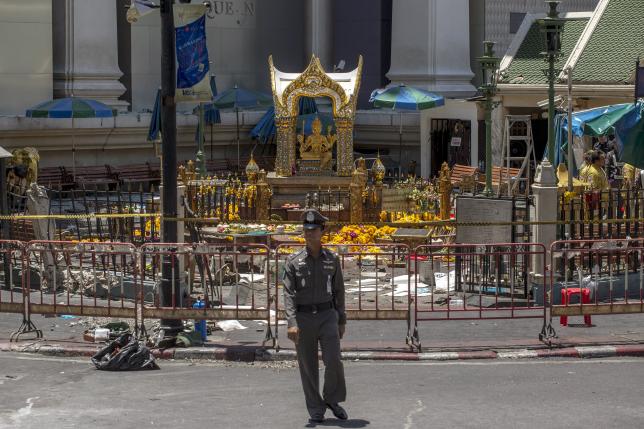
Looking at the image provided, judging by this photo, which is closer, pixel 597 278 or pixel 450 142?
pixel 597 278

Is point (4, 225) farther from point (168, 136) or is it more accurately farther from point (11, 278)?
point (168, 136)

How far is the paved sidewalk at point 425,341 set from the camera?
45.8ft

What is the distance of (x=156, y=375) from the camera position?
42.9 ft

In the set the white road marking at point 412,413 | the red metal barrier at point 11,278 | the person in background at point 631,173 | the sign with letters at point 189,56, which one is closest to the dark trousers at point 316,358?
the white road marking at point 412,413

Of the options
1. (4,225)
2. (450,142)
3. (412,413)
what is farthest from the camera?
(450,142)

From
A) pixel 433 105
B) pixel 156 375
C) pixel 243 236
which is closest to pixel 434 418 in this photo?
pixel 156 375

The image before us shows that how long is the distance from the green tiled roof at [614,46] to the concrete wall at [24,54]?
1223 cm

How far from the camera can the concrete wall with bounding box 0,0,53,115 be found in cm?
3167

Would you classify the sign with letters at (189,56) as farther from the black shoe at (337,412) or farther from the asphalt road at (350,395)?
the black shoe at (337,412)

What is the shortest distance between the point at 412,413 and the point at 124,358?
323 centimetres

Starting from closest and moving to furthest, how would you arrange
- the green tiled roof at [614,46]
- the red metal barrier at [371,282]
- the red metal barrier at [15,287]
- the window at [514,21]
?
1. the red metal barrier at [371,282]
2. the red metal barrier at [15,287]
3. the green tiled roof at [614,46]
4. the window at [514,21]

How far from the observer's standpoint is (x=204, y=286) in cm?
1477

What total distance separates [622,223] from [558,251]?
3291mm

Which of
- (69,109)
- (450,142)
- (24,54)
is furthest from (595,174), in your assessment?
(24,54)
